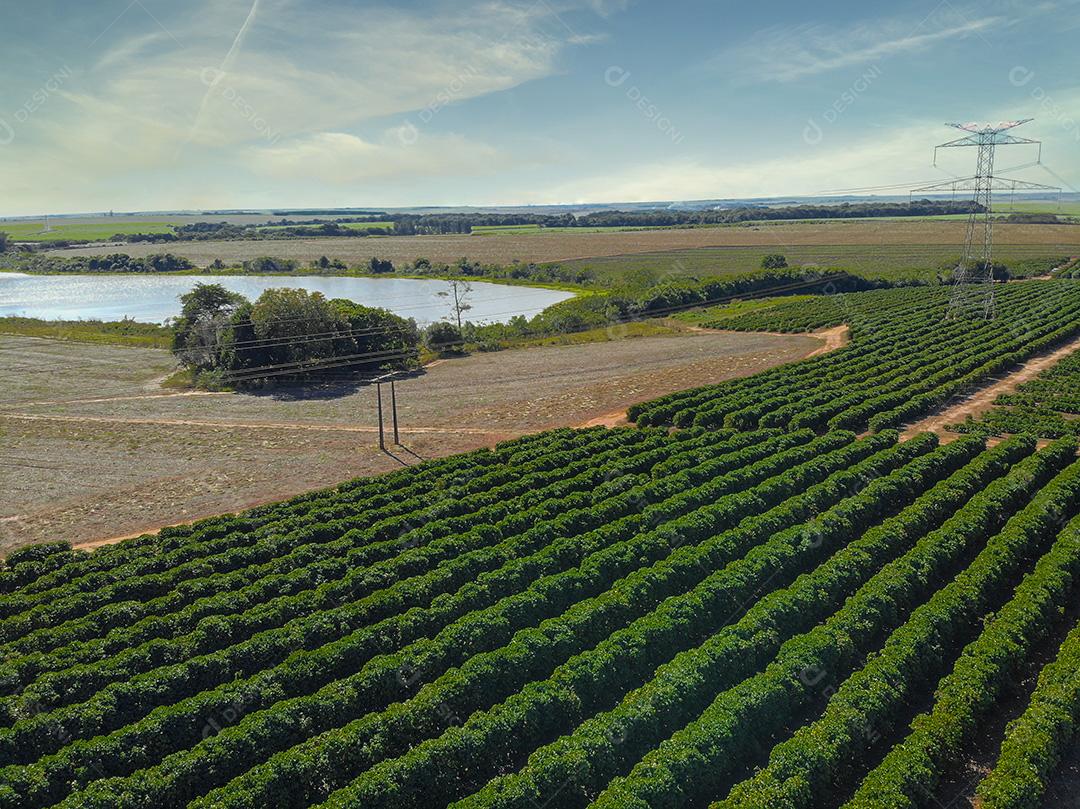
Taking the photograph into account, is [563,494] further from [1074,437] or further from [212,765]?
[1074,437]

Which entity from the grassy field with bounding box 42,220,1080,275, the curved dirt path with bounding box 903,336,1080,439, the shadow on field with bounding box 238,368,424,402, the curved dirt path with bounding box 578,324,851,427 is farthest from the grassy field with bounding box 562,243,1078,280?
the shadow on field with bounding box 238,368,424,402

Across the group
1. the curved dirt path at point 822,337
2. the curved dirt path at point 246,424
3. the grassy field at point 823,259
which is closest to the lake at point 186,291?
the grassy field at point 823,259

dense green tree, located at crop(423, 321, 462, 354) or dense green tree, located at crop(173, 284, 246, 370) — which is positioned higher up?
dense green tree, located at crop(173, 284, 246, 370)

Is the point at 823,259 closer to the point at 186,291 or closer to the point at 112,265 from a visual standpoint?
the point at 186,291

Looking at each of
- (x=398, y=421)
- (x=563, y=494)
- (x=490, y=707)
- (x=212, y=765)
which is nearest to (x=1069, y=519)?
(x=563, y=494)

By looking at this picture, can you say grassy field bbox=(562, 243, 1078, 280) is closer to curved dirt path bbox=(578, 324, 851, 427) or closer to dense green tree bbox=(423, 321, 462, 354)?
curved dirt path bbox=(578, 324, 851, 427)

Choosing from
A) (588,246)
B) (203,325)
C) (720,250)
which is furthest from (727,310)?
(588,246)
